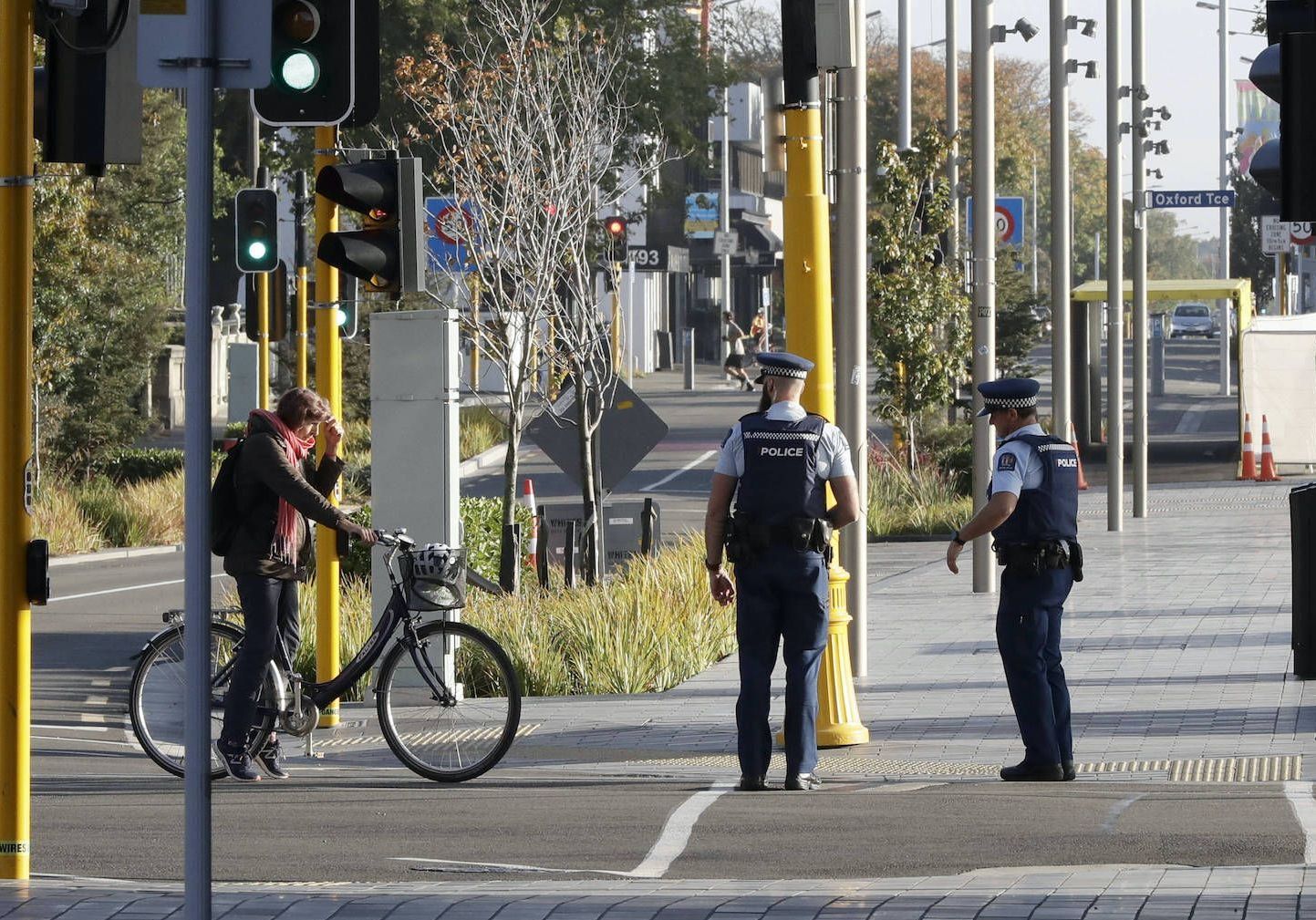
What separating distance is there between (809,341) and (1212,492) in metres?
19.9

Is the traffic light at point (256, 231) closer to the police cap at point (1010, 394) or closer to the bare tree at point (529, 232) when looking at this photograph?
the bare tree at point (529, 232)

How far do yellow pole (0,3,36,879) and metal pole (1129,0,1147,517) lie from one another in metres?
19.2

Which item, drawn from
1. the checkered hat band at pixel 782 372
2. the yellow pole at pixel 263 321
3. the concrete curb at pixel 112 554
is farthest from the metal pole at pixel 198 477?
the concrete curb at pixel 112 554

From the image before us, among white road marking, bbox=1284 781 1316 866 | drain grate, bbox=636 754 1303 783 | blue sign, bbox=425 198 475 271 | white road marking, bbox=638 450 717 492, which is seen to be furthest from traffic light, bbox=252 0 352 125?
white road marking, bbox=638 450 717 492

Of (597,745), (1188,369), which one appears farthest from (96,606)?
(1188,369)

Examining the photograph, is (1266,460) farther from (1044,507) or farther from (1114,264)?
(1044,507)

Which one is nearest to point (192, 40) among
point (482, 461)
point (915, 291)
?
point (915, 291)

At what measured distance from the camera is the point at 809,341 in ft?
35.8

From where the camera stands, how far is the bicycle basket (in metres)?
10.1

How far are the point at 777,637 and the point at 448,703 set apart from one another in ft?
5.04

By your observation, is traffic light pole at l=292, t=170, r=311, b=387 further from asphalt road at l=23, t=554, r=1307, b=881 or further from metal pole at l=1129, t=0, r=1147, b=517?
asphalt road at l=23, t=554, r=1307, b=881

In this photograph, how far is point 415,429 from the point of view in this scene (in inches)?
509

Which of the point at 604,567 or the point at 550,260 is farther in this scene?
the point at 550,260

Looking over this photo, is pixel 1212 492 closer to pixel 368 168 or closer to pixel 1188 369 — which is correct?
pixel 368 168
